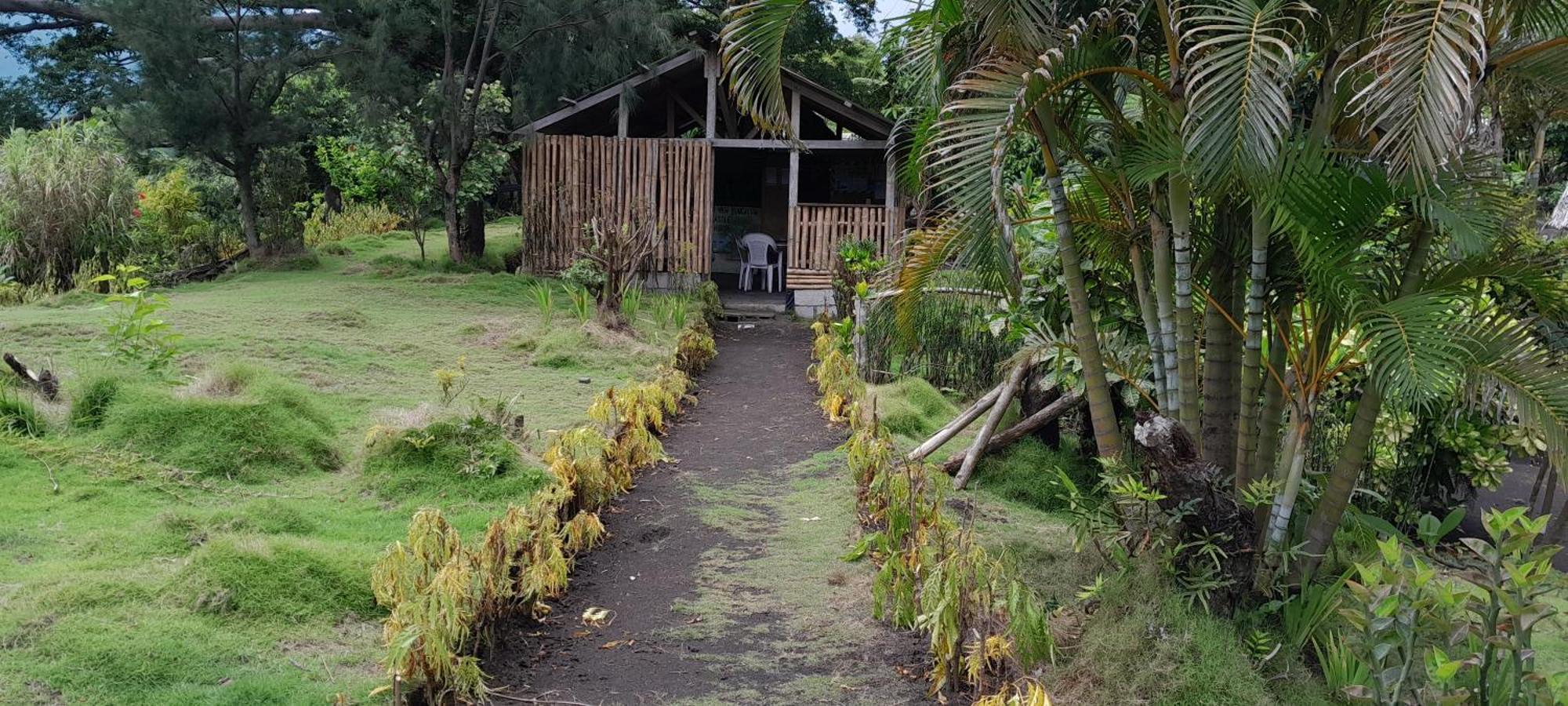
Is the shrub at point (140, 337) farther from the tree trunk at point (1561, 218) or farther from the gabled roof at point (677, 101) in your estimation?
the tree trunk at point (1561, 218)

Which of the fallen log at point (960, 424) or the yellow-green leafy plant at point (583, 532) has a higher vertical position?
the fallen log at point (960, 424)

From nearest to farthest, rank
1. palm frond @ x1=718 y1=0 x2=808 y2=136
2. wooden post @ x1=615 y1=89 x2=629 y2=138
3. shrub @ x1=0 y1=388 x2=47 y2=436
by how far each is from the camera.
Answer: palm frond @ x1=718 y1=0 x2=808 y2=136 < shrub @ x1=0 y1=388 x2=47 y2=436 < wooden post @ x1=615 y1=89 x2=629 y2=138

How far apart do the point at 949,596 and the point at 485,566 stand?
176 cm

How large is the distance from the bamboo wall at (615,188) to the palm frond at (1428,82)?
12.6 m

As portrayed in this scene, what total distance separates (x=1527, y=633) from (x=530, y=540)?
363cm

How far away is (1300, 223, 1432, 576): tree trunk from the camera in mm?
4324

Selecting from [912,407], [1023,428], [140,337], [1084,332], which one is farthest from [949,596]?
[140,337]

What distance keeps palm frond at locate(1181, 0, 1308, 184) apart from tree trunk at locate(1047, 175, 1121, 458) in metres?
0.88

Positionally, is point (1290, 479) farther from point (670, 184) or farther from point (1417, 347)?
point (670, 184)

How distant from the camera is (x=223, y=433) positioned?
6.46 metres

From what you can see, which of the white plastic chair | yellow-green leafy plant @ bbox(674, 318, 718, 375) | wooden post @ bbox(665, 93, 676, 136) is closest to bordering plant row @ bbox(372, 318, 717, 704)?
yellow-green leafy plant @ bbox(674, 318, 718, 375)

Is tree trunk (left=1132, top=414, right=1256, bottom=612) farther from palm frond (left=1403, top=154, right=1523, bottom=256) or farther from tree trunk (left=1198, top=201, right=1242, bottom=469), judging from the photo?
palm frond (left=1403, top=154, right=1523, bottom=256)

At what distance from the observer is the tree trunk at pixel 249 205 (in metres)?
15.3

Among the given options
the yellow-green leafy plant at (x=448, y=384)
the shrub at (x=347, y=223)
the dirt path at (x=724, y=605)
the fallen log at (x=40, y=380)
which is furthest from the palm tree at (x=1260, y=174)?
the shrub at (x=347, y=223)
